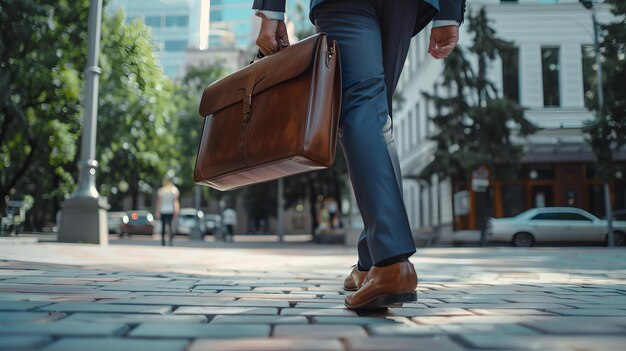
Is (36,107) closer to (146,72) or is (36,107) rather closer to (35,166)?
(146,72)

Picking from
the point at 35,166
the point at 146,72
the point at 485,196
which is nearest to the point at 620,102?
the point at 485,196

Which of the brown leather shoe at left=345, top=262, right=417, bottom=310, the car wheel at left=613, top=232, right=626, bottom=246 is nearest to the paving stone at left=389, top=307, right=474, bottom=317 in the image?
the brown leather shoe at left=345, top=262, right=417, bottom=310

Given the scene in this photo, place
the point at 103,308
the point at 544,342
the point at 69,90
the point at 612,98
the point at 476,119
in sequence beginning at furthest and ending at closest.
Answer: the point at 476,119 < the point at 69,90 < the point at 612,98 < the point at 103,308 < the point at 544,342

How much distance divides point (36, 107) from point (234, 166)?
16.2 metres

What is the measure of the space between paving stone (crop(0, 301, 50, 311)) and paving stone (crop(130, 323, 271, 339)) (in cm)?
68

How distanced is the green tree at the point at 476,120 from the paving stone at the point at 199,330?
18.1 metres

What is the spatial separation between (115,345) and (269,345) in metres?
0.42

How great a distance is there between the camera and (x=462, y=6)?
3080 millimetres

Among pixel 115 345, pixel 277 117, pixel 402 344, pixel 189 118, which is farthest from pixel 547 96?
pixel 115 345

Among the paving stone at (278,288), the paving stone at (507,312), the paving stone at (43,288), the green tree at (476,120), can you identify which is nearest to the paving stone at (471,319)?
the paving stone at (507,312)

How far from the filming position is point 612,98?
51.2ft

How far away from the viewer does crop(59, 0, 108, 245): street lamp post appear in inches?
423

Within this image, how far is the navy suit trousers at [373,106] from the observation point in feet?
8.24

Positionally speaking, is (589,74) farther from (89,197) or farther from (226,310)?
(226,310)
